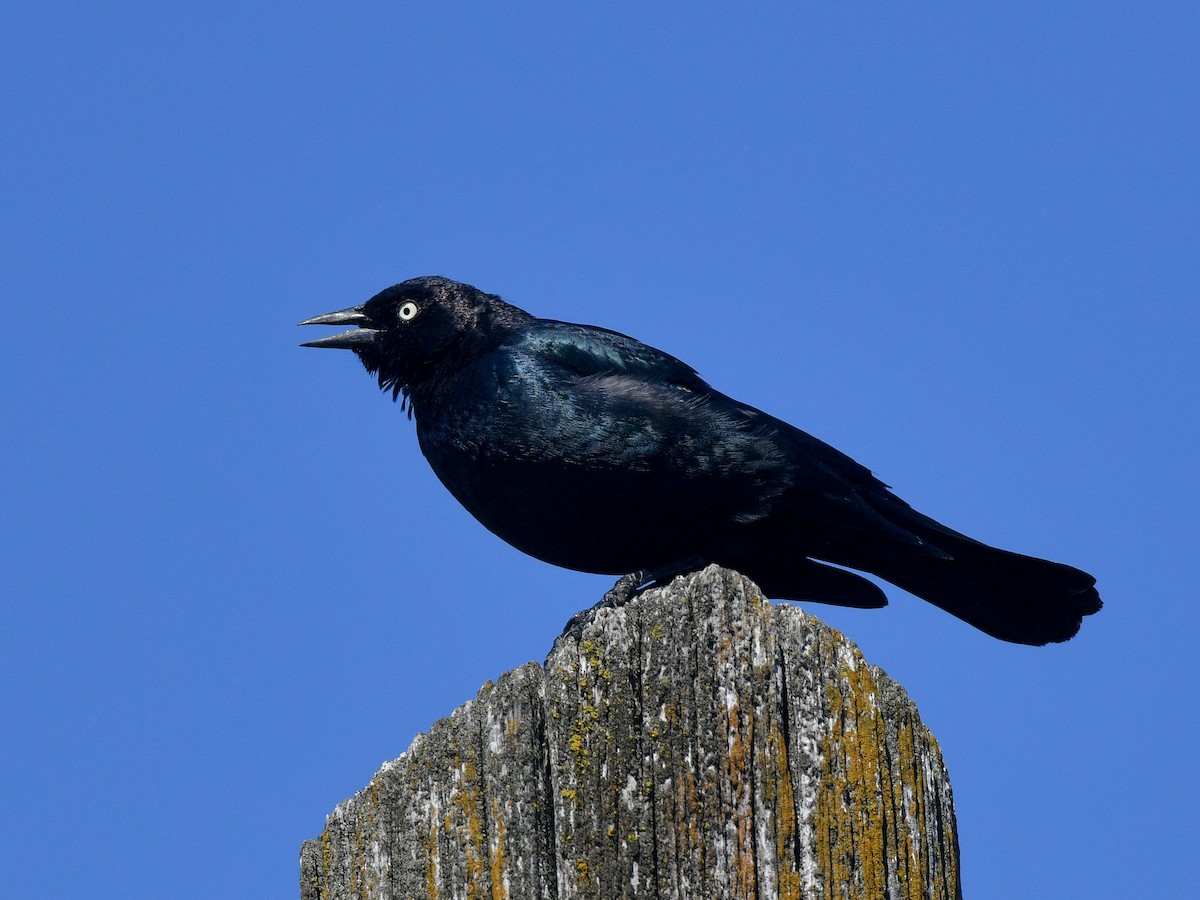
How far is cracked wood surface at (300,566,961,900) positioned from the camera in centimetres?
255

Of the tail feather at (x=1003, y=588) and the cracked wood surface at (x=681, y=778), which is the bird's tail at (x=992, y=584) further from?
the cracked wood surface at (x=681, y=778)

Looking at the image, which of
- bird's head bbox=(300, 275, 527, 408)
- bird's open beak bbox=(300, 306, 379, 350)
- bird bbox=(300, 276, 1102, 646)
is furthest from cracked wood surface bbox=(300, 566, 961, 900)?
bird's open beak bbox=(300, 306, 379, 350)

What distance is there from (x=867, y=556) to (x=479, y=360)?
168 centimetres

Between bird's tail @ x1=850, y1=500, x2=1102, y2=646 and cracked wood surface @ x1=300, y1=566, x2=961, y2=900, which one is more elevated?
bird's tail @ x1=850, y1=500, x2=1102, y2=646

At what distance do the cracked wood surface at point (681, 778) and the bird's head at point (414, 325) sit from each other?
309 cm

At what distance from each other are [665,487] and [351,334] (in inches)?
72.8

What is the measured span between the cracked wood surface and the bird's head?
10.1 ft

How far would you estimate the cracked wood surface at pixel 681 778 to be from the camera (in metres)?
2.55

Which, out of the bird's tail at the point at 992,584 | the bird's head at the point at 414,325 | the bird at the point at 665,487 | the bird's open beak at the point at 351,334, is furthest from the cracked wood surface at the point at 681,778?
the bird's open beak at the point at 351,334

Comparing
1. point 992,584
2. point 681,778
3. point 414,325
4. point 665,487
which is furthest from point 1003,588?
point 681,778

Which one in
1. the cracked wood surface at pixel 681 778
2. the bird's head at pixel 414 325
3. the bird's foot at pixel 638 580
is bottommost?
the cracked wood surface at pixel 681 778

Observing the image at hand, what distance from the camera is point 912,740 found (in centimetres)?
267

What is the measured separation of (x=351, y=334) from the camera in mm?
6117

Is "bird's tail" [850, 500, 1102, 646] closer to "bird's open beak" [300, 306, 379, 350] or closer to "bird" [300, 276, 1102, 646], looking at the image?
"bird" [300, 276, 1102, 646]
